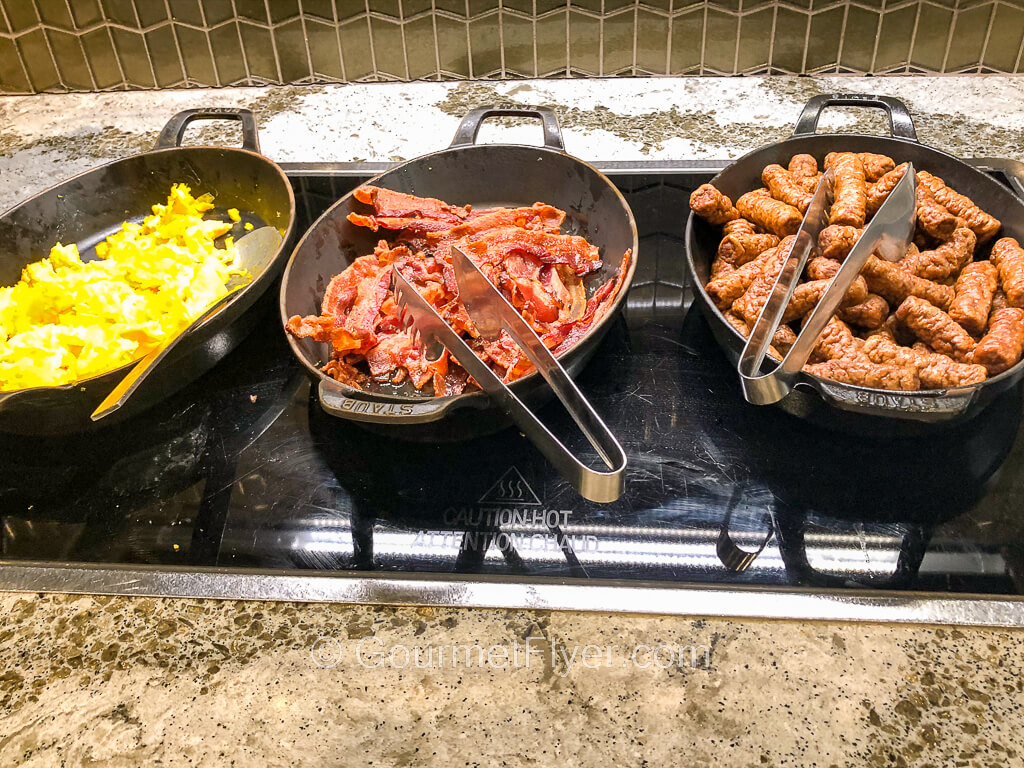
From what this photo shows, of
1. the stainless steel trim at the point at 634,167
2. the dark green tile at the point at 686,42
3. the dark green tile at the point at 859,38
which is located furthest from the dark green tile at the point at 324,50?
the dark green tile at the point at 859,38

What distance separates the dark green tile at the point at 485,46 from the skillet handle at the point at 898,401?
4.40 ft

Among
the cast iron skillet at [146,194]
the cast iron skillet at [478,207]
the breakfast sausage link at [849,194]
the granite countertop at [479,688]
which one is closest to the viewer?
the granite countertop at [479,688]

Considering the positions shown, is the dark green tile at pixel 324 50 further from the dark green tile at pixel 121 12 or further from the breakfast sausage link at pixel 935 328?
the breakfast sausage link at pixel 935 328

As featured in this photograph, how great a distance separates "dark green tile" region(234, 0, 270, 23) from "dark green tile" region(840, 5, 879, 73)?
1354 mm

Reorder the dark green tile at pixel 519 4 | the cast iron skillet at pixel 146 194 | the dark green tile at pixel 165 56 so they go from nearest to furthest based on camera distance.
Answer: the cast iron skillet at pixel 146 194, the dark green tile at pixel 519 4, the dark green tile at pixel 165 56

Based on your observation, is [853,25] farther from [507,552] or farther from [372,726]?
[372,726]

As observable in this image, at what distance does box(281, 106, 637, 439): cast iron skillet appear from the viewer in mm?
892

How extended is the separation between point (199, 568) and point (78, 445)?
0.31 meters

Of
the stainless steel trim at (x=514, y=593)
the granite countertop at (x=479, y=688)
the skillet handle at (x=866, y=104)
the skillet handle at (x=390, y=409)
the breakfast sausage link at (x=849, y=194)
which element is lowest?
the granite countertop at (x=479, y=688)

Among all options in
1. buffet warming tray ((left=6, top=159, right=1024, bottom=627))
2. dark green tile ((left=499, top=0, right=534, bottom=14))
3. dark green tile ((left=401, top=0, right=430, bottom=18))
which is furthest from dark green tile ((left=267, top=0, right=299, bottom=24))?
buffet warming tray ((left=6, top=159, right=1024, bottom=627))

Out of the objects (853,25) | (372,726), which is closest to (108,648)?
(372,726)

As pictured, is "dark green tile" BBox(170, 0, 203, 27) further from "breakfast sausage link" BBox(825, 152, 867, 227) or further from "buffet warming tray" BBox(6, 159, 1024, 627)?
"breakfast sausage link" BBox(825, 152, 867, 227)

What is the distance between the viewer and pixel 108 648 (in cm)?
79

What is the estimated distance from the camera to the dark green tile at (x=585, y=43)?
175 cm
